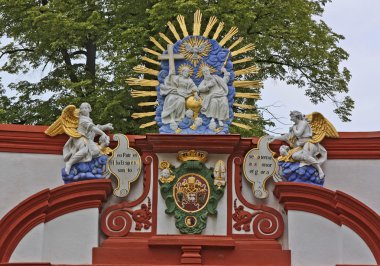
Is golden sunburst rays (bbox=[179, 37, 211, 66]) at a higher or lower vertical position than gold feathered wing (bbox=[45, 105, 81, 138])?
higher

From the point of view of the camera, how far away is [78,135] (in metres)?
17.2

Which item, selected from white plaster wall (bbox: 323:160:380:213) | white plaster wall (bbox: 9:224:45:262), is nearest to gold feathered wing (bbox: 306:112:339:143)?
white plaster wall (bbox: 323:160:380:213)

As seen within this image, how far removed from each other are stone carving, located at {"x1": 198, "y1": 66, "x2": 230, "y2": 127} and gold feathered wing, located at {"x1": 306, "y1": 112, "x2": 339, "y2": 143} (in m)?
1.22

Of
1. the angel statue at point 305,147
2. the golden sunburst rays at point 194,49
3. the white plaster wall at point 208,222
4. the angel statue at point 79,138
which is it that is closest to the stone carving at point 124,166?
the angel statue at point 79,138

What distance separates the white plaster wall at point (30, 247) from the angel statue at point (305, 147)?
356 centimetres

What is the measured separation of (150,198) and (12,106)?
27.2 ft

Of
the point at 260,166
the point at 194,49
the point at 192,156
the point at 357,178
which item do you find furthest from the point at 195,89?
the point at 357,178

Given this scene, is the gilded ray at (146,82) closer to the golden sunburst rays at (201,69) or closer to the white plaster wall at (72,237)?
the golden sunburst rays at (201,69)

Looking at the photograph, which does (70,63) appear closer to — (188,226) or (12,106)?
(12,106)

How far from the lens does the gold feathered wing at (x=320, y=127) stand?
56.6 feet

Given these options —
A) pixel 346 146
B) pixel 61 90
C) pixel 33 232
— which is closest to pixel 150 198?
pixel 33 232

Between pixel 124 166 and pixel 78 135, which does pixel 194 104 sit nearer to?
pixel 124 166

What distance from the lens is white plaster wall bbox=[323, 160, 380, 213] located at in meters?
17.1

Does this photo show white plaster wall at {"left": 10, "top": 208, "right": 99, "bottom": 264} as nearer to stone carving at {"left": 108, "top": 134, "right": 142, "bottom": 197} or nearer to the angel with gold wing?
stone carving at {"left": 108, "top": 134, "right": 142, "bottom": 197}
